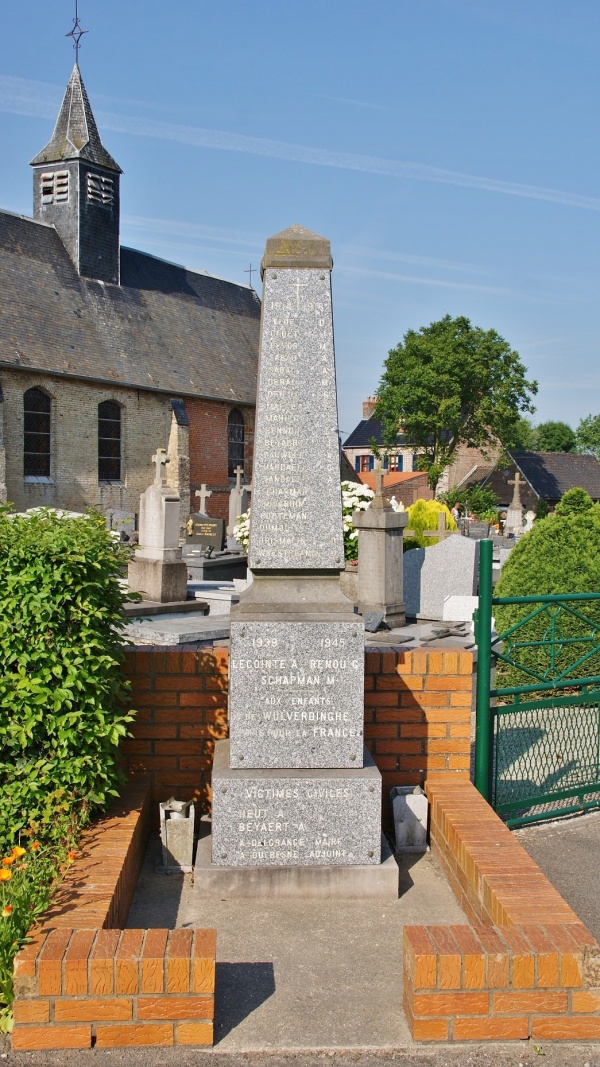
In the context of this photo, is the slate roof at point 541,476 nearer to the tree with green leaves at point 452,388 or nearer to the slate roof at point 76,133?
the tree with green leaves at point 452,388

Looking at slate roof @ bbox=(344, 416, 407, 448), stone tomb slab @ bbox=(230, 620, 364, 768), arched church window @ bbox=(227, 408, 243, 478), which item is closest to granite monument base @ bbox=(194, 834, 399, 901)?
stone tomb slab @ bbox=(230, 620, 364, 768)

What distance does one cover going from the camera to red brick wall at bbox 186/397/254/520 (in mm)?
31516

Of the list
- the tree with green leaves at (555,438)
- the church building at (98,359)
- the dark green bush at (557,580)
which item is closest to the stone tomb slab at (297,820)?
the dark green bush at (557,580)

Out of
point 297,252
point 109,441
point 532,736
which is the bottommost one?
point 532,736

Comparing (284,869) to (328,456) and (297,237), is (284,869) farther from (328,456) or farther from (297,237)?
(297,237)

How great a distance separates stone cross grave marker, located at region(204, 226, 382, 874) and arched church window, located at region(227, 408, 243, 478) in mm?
29242

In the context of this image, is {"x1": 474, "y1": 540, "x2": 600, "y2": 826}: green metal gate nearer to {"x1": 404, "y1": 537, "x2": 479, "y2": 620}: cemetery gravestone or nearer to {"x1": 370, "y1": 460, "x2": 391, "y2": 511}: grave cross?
{"x1": 370, "y1": 460, "x2": 391, "y2": 511}: grave cross

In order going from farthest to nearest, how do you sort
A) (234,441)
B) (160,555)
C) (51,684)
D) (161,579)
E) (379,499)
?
(234,441), (160,555), (161,579), (379,499), (51,684)

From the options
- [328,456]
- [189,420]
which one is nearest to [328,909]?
[328,456]

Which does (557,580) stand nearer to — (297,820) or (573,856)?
(573,856)

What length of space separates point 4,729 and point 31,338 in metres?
24.6

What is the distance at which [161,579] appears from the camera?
1333 cm

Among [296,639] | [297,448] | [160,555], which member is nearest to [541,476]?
[160,555]

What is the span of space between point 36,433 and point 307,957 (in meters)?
24.7
